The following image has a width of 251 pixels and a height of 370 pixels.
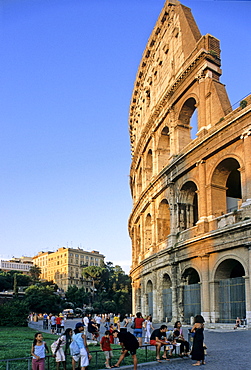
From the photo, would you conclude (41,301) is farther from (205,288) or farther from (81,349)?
(81,349)

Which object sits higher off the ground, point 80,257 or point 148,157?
point 148,157

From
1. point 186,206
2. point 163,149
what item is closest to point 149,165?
point 163,149

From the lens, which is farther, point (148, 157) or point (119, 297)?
point (119, 297)

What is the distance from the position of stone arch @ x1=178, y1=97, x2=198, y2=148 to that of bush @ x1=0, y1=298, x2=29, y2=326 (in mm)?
18748

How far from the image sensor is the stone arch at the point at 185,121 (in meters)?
29.4

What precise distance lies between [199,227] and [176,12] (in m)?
18.2

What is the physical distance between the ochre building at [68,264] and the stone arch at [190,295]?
324 feet

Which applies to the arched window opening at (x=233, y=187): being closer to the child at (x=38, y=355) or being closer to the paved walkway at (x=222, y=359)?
the paved walkway at (x=222, y=359)

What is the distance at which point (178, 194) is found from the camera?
91.1 feet

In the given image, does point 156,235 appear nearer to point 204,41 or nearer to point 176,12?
point 204,41

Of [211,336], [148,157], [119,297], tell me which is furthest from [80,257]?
[211,336]

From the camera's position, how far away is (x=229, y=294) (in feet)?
71.8

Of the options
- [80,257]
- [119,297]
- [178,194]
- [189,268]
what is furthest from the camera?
[80,257]

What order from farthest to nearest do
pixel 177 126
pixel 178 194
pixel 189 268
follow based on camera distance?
pixel 177 126, pixel 178 194, pixel 189 268
